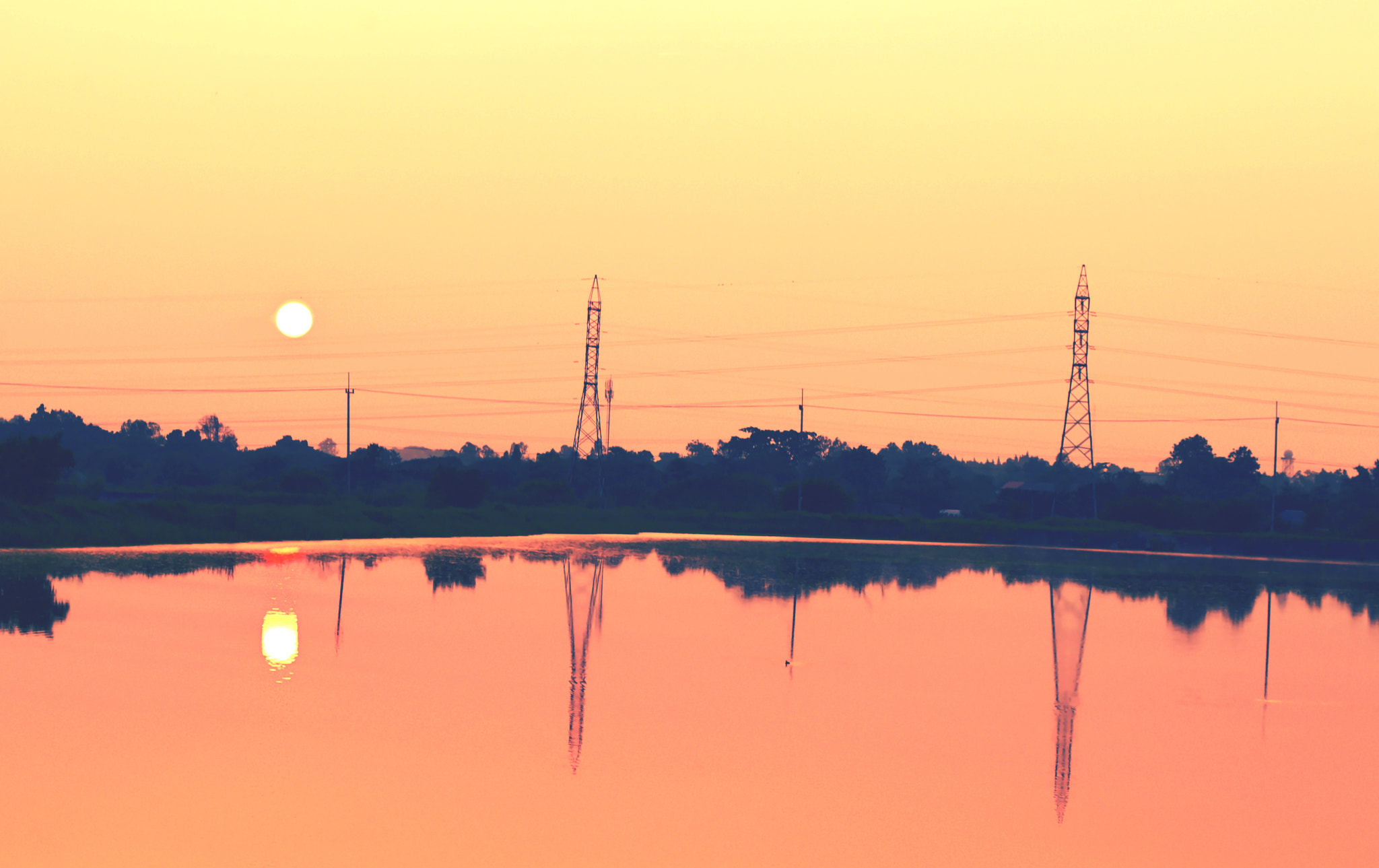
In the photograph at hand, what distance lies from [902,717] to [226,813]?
10.9 metres

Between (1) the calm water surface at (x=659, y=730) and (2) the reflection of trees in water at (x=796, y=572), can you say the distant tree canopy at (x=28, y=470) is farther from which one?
(2) the reflection of trees in water at (x=796, y=572)

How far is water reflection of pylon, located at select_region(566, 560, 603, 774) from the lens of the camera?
58.7ft

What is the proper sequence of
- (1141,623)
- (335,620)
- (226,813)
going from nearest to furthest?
1. (226,813)
2. (335,620)
3. (1141,623)

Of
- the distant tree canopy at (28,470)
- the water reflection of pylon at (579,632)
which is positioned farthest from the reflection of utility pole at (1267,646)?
the distant tree canopy at (28,470)

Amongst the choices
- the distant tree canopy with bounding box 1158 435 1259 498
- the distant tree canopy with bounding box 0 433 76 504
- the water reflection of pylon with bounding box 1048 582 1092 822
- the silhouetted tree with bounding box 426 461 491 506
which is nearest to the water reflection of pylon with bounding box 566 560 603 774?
the water reflection of pylon with bounding box 1048 582 1092 822

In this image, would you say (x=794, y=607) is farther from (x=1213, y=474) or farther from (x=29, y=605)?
(x=1213, y=474)

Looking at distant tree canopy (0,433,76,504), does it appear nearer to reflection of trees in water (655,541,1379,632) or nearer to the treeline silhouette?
the treeline silhouette

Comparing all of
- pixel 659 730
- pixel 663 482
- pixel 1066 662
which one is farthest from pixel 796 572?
pixel 663 482

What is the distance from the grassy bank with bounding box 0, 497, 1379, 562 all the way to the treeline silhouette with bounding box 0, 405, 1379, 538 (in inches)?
58.9

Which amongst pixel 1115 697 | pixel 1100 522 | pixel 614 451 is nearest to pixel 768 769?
pixel 1115 697

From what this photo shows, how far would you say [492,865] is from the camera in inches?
478

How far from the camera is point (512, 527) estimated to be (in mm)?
77062

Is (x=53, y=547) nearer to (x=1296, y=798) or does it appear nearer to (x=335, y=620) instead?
(x=335, y=620)

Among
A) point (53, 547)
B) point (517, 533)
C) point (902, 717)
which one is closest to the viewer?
point (902, 717)
